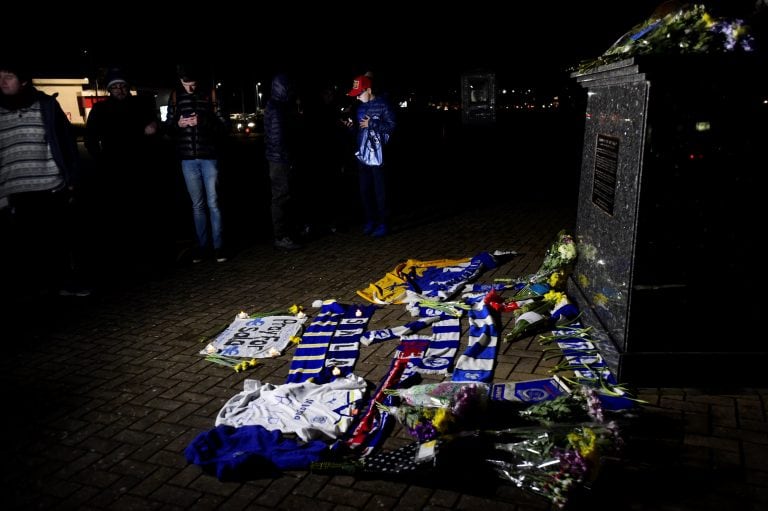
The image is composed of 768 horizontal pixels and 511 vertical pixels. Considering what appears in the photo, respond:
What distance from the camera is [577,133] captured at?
19234 millimetres

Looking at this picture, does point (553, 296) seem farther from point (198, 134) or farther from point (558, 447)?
point (198, 134)

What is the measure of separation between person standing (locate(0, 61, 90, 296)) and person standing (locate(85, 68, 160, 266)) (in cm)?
145

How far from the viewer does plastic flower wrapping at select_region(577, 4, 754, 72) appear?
10.3ft

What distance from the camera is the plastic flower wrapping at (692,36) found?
315cm

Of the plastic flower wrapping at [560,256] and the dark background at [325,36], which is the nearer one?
the plastic flower wrapping at [560,256]

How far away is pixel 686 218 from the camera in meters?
3.44

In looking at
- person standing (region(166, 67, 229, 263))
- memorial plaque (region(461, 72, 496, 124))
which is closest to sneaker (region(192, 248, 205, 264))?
person standing (region(166, 67, 229, 263))

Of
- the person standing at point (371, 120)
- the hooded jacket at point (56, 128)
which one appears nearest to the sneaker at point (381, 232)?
the person standing at point (371, 120)

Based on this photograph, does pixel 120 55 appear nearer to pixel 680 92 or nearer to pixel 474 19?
pixel 474 19

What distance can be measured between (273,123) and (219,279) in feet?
7.04

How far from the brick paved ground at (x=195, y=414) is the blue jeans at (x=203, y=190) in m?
0.54

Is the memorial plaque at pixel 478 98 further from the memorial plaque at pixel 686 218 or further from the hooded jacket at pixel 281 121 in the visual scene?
the memorial plaque at pixel 686 218

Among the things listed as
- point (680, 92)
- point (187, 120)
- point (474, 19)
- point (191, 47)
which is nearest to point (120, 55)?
point (191, 47)

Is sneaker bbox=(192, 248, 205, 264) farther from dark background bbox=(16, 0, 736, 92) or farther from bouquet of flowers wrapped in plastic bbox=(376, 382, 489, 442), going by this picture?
dark background bbox=(16, 0, 736, 92)
